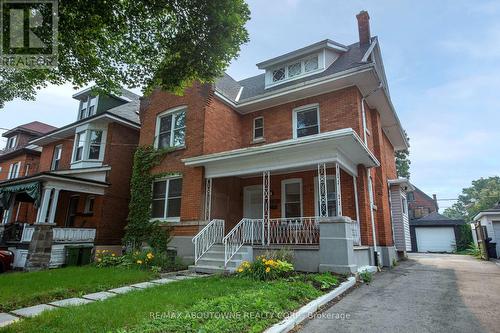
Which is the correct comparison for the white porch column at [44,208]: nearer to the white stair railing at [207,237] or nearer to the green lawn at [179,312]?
the white stair railing at [207,237]

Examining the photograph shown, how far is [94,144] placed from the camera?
16.5 m

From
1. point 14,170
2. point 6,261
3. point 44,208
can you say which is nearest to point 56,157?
point 14,170

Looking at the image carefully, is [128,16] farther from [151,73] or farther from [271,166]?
[271,166]

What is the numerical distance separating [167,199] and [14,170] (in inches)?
699

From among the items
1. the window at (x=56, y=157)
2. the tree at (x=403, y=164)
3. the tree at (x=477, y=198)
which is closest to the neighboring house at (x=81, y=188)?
the window at (x=56, y=157)

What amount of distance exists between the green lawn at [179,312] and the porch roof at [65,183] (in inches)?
364

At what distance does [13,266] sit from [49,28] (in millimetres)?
10450

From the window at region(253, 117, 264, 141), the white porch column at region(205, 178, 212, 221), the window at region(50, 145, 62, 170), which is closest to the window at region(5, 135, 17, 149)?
the window at region(50, 145, 62, 170)

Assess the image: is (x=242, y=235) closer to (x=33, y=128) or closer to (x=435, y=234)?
(x=435, y=234)

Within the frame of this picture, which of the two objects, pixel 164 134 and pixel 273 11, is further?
pixel 164 134

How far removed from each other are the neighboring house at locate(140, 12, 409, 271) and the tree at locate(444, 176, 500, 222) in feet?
128

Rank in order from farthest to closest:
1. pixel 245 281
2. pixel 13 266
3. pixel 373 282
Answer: pixel 13 266, pixel 373 282, pixel 245 281

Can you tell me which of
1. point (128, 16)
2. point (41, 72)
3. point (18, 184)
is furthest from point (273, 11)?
point (18, 184)

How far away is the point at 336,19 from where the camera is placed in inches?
403
